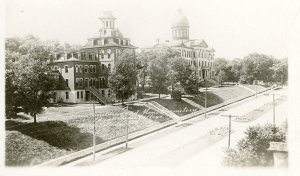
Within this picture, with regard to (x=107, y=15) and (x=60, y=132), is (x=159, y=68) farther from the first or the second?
(x=107, y=15)

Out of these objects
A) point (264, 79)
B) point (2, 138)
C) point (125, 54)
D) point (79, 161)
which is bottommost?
point (79, 161)

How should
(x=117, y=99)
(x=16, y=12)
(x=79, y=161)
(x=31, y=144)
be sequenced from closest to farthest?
(x=16, y=12), (x=79, y=161), (x=31, y=144), (x=117, y=99)

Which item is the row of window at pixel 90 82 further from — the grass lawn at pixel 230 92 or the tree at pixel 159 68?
the grass lawn at pixel 230 92

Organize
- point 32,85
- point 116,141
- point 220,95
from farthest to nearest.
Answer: point 220,95, point 116,141, point 32,85

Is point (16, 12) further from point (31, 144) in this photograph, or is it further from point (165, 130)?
point (165, 130)

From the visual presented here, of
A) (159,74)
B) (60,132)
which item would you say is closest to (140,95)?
(159,74)

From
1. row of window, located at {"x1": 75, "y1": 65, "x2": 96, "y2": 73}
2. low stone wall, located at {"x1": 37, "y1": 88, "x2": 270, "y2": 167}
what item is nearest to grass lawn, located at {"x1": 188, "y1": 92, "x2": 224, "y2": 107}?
low stone wall, located at {"x1": 37, "y1": 88, "x2": 270, "y2": 167}

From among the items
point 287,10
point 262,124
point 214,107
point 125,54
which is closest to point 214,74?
point 214,107

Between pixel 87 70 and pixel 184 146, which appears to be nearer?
pixel 184 146

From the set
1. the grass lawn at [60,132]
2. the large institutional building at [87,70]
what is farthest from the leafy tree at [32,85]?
the large institutional building at [87,70]
